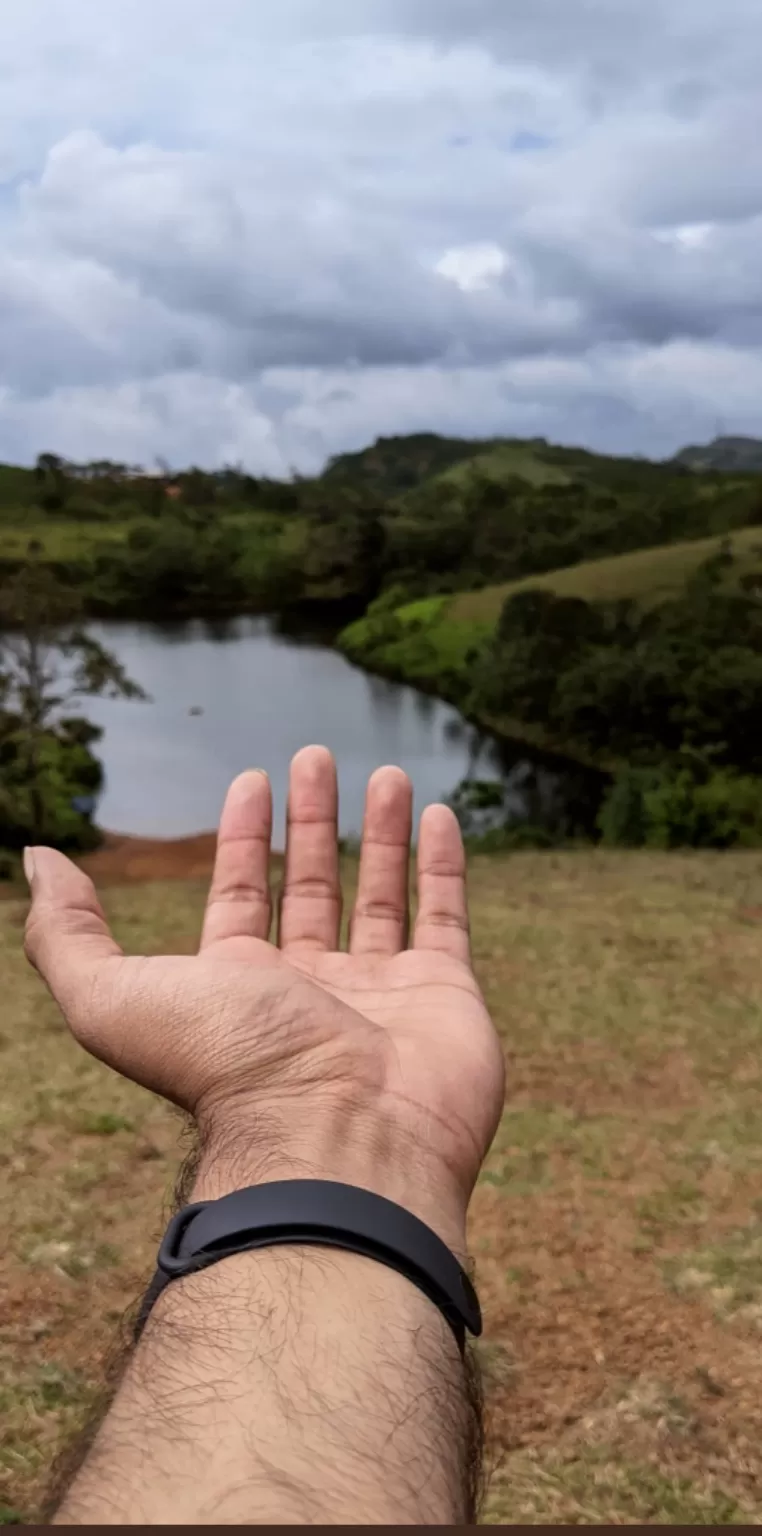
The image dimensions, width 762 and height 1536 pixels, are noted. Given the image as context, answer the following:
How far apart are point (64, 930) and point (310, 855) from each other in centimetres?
25

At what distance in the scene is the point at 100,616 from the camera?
3299 millimetres

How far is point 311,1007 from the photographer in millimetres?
786

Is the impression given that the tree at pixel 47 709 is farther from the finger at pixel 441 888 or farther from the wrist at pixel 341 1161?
the wrist at pixel 341 1161

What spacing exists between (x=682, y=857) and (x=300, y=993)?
364cm

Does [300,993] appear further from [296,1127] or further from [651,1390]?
[651,1390]

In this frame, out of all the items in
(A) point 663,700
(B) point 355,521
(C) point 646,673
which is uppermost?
(B) point 355,521

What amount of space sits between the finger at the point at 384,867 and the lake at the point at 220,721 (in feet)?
6.48

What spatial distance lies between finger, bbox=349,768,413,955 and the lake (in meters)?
1.98

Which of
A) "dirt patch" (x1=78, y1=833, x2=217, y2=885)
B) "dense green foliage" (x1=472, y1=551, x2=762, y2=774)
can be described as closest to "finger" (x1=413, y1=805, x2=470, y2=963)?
"dirt patch" (x1=78, y1=833, x2=217, y2=885)

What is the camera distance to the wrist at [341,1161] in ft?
2.14

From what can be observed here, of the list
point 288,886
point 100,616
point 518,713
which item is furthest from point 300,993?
point 518,713

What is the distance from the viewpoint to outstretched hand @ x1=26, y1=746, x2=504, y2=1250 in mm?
703

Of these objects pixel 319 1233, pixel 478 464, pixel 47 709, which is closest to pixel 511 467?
pixel 478 464

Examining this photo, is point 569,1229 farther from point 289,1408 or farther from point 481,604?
point 481,604
